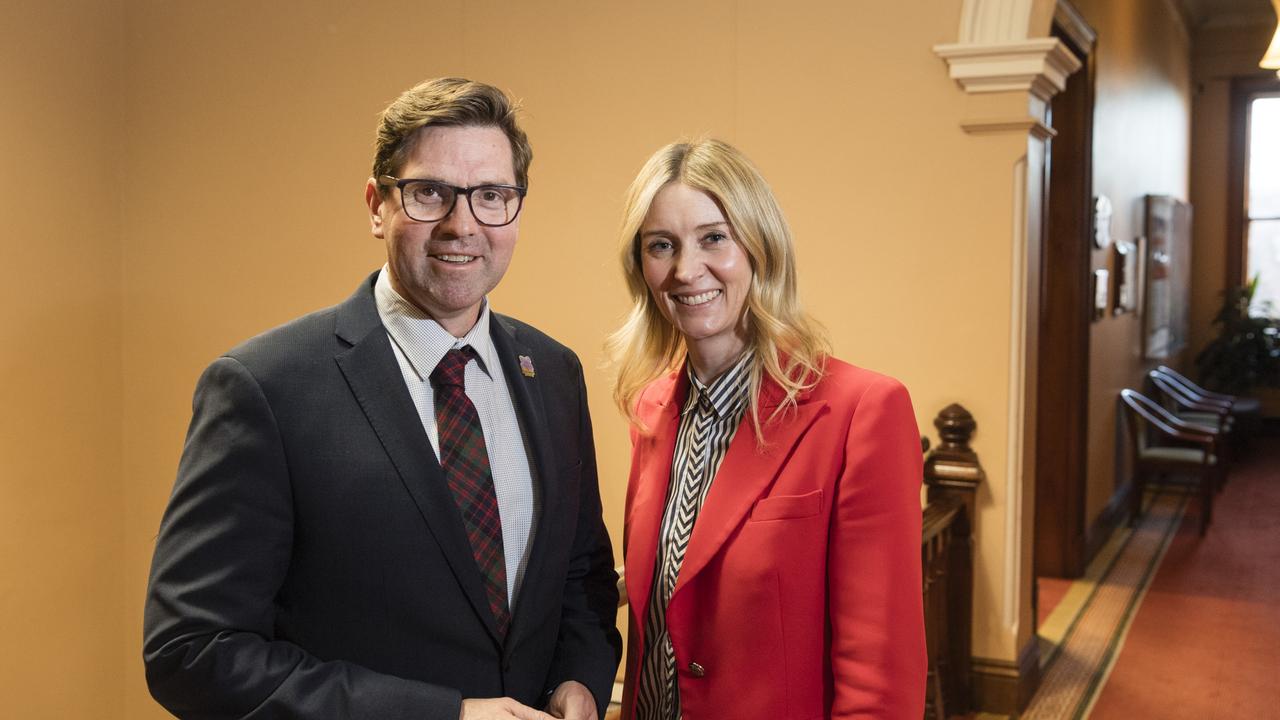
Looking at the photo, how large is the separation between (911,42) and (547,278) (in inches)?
64.0

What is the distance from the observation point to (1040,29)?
3.71 metres

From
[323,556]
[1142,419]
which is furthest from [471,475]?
[1142,419]

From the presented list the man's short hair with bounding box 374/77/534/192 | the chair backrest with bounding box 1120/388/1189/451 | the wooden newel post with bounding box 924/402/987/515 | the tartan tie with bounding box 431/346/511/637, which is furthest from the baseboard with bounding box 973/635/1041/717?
the chair backrest with bounding box 1120/388/1189/451

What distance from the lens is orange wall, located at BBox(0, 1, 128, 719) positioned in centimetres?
440

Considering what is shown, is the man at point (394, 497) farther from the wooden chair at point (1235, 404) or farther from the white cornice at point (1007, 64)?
the wooden chair at point (1235, 404)

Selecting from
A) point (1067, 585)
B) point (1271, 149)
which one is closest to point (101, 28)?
point (1067, 585)

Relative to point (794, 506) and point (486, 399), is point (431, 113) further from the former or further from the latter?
point (794, 506)

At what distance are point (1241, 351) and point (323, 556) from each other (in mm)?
11383

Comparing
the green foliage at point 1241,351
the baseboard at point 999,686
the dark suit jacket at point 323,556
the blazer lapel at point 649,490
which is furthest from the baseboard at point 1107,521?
the dark suit jacket at point 323,556

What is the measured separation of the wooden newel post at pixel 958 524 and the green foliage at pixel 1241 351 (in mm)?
8450

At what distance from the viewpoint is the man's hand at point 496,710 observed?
1509 millimetres

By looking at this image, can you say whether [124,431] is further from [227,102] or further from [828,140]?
[828,140]

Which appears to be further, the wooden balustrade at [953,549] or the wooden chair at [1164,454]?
the wooden chair at [1164,454]

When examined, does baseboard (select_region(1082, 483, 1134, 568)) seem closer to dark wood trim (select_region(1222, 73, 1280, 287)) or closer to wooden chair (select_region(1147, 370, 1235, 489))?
wooden chair (select_region(1147, 370, 1235, 489))
